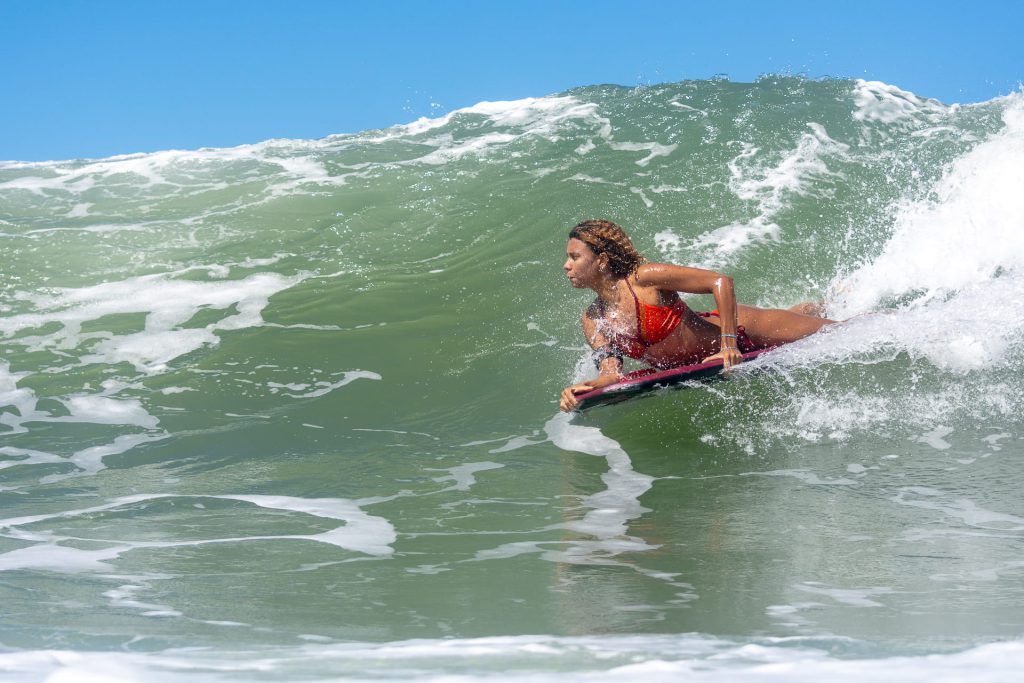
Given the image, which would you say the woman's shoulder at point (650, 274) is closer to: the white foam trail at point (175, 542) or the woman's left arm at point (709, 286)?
the woman's left arm at point (709, 286)

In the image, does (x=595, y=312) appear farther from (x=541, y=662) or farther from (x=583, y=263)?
→ (x=541, y=662)

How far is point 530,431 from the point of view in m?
7.15

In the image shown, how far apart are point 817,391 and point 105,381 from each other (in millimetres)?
6049

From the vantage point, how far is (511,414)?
7.64 m

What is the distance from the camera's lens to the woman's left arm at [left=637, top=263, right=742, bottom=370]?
20.0 feet

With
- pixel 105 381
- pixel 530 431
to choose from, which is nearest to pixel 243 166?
pixel 105 381

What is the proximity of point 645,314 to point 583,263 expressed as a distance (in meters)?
0.50

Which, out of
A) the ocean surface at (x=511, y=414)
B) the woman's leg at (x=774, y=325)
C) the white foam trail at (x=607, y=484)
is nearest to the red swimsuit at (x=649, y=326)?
the woman's leg at (x=774, y=325)

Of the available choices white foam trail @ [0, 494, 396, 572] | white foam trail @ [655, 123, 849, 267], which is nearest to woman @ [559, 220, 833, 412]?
white foam trail @ [0, 494, 396, 572]

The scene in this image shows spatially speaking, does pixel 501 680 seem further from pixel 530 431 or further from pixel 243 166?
pixel 243 166

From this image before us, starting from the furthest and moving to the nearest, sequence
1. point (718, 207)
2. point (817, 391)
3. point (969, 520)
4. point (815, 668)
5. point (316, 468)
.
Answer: point (718, 207) < point (817, 391) < point (316, 468) < point (969, 520) < point (815, 668)

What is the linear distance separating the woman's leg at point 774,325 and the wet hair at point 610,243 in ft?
3.22

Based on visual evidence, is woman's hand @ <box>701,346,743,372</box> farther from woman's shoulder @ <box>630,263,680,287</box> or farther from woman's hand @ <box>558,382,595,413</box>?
woman's hand @ <box>558,382,595,413</box>

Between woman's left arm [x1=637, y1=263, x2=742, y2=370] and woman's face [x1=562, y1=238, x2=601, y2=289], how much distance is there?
28cm
